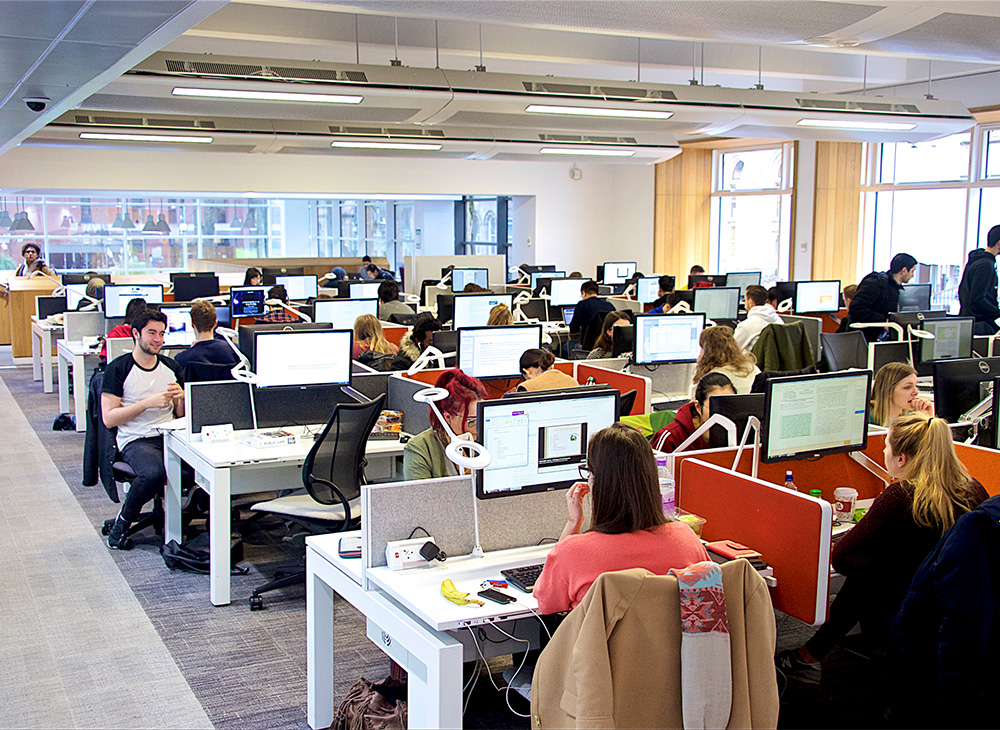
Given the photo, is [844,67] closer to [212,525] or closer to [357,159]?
[357,159]

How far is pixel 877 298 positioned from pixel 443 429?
6136mm

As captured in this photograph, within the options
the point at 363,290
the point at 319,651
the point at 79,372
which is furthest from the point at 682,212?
the point at 319,651

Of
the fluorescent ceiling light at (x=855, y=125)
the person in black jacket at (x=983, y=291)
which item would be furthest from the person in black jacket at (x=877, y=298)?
the fluorescent ceiling light at (x=855, y=125)

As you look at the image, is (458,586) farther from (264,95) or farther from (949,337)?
(949,337)

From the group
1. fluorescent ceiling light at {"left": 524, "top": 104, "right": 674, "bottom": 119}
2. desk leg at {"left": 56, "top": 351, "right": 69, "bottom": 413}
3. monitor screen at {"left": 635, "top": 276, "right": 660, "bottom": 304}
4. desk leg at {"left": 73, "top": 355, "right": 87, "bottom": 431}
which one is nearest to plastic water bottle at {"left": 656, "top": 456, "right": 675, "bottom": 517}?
fluorescent ceiling light at {"left": 524, "top": 104, "right": 674, "bottom": 119}

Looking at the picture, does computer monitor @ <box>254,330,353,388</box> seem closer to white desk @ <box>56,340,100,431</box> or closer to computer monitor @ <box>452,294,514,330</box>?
computer monitor @ <box>452,294,514,330</box>

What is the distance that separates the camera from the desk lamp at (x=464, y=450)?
2705 millimetres

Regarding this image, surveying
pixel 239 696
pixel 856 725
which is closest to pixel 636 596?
pixel 856 725

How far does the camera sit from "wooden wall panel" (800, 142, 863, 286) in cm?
1191

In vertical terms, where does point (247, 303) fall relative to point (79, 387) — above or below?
above

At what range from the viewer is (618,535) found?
236 centimetres

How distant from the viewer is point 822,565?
272 cm

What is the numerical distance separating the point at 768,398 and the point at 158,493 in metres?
3.21

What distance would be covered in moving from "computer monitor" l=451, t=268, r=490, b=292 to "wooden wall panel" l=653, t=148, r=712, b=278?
348 centimetres
